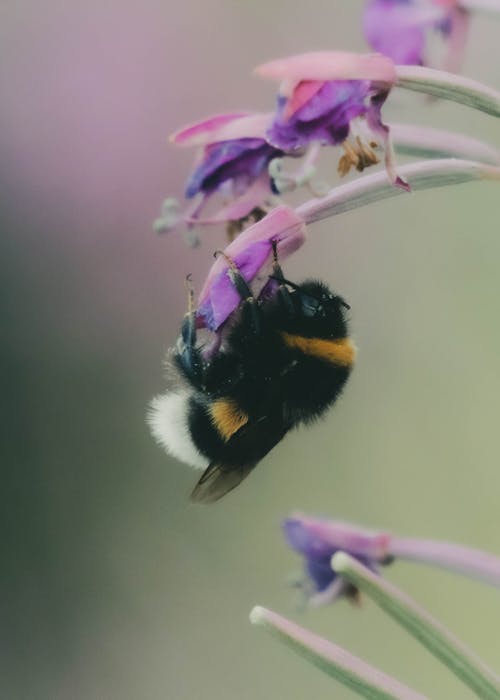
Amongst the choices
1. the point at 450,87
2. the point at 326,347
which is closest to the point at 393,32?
the point at 450,87

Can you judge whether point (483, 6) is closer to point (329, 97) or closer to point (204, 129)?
point (329, 97)

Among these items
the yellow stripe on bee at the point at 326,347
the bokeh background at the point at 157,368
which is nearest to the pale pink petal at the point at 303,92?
the yellow stripe on bee at the point at 326,347

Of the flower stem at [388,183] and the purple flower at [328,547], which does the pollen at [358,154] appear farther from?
the purple flower at [328,547]

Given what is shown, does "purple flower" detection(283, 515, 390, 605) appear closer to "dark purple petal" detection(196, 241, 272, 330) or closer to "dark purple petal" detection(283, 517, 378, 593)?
"dark purple petal" detection(283, 517, 378, 593)

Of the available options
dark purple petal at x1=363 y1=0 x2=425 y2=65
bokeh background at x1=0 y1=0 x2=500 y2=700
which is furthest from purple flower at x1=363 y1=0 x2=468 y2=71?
bokeh background at x1=0 y1=0 x2=500 y2=700

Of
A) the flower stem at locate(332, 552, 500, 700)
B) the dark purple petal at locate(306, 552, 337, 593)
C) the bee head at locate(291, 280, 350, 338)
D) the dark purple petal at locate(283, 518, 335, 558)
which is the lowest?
the flower stem at locate(332, 552, 500, 700)
